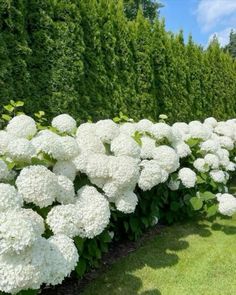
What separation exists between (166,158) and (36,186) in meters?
1.76

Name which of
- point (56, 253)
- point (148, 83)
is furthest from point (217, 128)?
point (56, 253)

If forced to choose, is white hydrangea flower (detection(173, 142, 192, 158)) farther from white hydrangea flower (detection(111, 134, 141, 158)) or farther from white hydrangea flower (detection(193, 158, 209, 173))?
white hydrangea flower (detection(111, 134, 141, 158))

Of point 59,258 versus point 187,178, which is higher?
point 187,178

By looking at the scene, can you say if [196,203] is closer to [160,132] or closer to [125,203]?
[160,132]

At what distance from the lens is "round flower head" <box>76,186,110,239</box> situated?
2809 millimetres

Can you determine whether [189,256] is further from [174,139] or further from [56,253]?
[56,253]

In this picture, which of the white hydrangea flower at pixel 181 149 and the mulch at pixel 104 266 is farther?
the white hydrangea flower at pixel 181 149

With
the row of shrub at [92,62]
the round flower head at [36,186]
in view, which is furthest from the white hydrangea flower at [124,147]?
the row of shrub at [92,62]

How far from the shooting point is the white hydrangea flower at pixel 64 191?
2811mm

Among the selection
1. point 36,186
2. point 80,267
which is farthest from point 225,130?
point 36,186

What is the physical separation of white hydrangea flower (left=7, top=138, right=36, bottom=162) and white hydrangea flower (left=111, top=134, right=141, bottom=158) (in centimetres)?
89

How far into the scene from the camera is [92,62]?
7.53 metres

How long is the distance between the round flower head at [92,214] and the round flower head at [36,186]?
317mm

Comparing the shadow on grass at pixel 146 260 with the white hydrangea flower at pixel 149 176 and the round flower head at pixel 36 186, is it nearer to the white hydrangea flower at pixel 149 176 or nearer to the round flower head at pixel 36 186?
the white hydrangea flower at pixel 149 176
